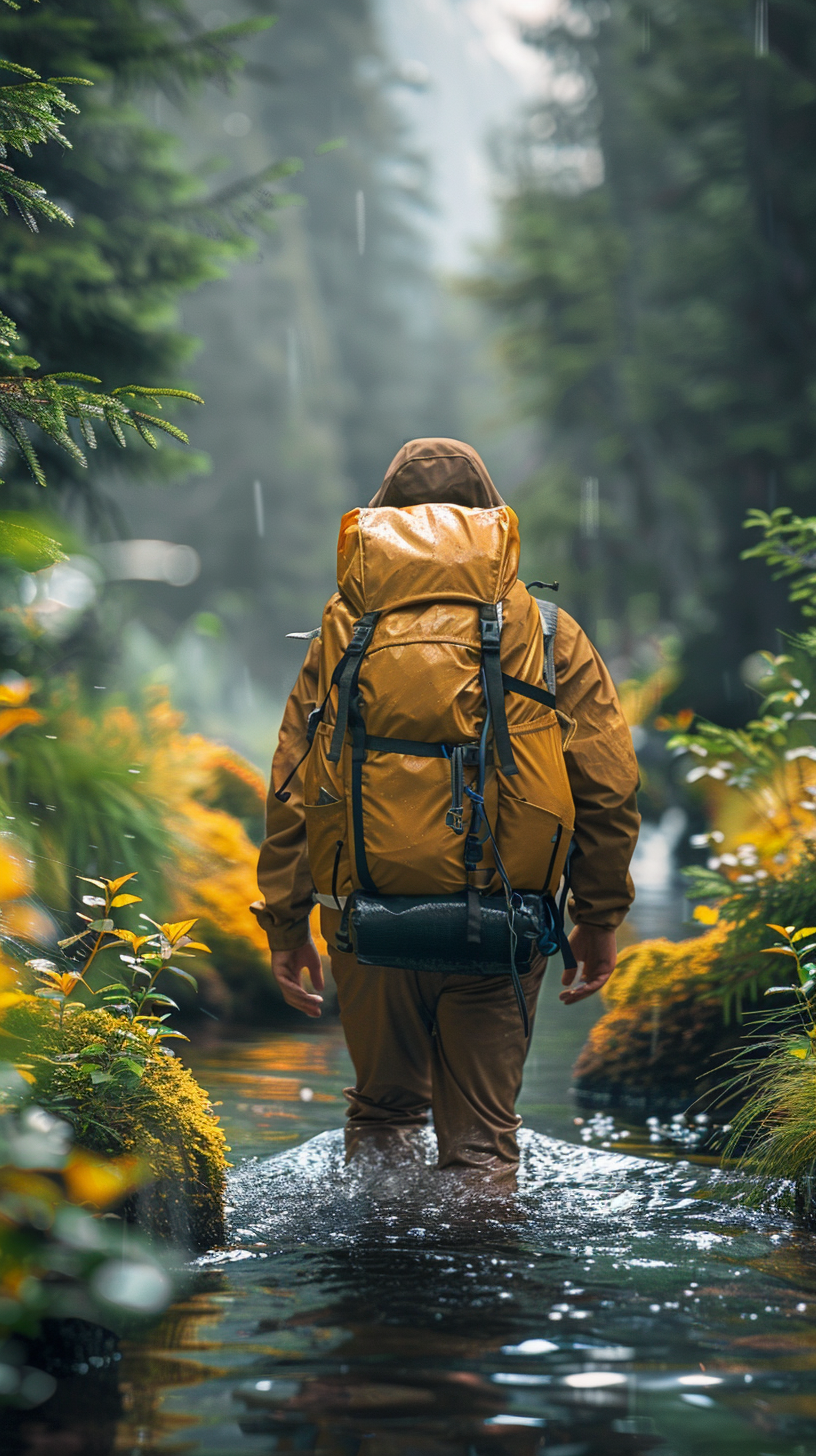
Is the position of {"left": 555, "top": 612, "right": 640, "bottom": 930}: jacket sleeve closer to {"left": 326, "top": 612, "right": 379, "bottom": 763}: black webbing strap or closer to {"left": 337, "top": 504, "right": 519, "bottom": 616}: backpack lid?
{"left": 337, "top": 504, "right": 519, "bottom": 616}: backpack lid

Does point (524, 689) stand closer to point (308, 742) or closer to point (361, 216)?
point (308, 742)

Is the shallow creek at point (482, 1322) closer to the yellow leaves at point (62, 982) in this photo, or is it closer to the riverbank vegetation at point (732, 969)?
the yellow leaves at point (62, 982)

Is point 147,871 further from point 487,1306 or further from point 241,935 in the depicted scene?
point 487,1306

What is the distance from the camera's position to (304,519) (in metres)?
42.1

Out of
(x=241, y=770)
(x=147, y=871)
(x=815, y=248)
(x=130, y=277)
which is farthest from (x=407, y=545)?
(x=815, y=248)

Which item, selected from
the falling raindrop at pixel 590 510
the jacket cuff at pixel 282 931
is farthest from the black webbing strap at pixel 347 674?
the falling raindrop at pixel 590 510

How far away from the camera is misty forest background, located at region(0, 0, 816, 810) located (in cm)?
764

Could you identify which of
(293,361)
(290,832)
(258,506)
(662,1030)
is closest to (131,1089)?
(290,832)

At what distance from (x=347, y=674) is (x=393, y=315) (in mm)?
50068

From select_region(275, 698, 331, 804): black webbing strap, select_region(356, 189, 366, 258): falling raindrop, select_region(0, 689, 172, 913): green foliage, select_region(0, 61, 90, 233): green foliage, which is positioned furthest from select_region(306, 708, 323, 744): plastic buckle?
select_region(356, 189, 366, 258): falling raindrop

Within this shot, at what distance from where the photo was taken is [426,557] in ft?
12.2

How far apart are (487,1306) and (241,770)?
25.0 feet

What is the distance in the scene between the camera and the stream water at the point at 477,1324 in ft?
8.04

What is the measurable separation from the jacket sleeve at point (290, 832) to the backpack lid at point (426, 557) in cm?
43
